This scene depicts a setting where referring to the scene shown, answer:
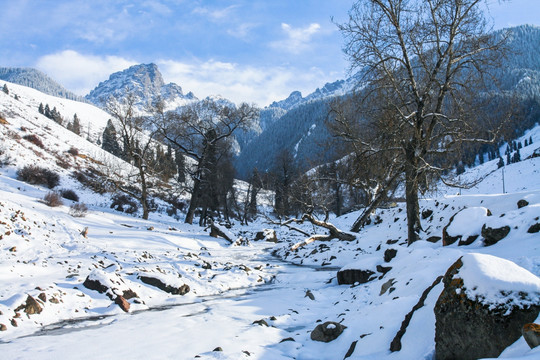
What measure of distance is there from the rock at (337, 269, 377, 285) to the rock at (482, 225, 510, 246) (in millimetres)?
3259

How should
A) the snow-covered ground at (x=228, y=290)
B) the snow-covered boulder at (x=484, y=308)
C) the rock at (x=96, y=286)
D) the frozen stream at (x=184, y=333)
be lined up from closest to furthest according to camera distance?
the snow-covered boulder at (x=484, y=308) < the snow-covered ground at (x=228, y=290) < the frozen stream at (x=184, y=333) < the rock at (x=96, y=286)

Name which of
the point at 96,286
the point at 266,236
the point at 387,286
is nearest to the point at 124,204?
the point at 266,236

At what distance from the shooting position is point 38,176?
87.1ft

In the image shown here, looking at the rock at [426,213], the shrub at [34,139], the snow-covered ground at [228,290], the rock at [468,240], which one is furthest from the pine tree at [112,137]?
the rock at [468,240]

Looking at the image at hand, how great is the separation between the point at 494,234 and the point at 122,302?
8.13m

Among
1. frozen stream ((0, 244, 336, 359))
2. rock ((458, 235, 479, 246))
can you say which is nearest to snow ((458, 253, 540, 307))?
frozen stream ((0, 244, 336, 359))

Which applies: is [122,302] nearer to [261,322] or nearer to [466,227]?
[261,322]

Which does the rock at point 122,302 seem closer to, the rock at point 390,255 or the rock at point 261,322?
the rock at point 261,322

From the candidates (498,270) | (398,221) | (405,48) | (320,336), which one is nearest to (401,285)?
(320,336)

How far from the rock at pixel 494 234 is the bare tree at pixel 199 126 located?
19.6 meters

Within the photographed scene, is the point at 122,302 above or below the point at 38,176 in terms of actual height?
below

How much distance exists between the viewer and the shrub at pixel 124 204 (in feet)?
97.3

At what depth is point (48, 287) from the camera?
736 cm

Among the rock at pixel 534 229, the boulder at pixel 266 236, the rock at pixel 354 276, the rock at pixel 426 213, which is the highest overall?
the rock at pixel 534 229
